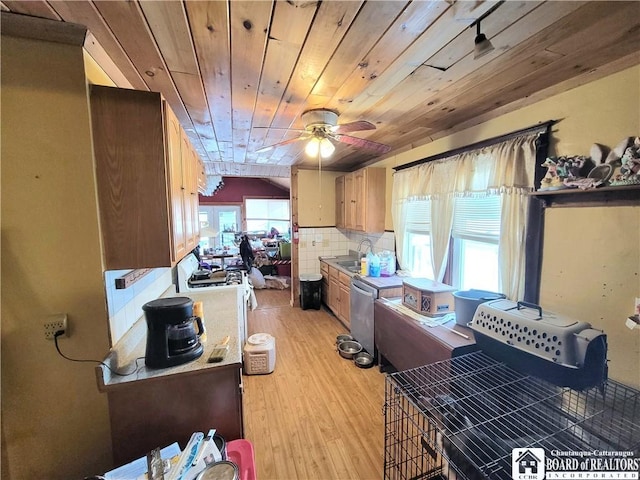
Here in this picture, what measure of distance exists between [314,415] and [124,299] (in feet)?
5.49

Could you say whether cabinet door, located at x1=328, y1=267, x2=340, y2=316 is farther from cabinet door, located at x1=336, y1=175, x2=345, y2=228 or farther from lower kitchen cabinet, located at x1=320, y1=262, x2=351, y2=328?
cabinet door, located at x1=336, y1=175, x2=345, y2=228

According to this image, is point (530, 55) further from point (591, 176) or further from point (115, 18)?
point (115, 18)

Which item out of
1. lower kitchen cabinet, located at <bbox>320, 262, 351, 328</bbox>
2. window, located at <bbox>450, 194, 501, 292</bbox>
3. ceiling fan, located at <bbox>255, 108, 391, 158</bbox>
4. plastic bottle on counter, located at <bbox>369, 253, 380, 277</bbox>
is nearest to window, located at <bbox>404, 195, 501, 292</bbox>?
window, located at <bbox>450, 194, 501, 292</bbox>

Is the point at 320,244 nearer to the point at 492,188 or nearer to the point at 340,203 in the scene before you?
the point at 340,203

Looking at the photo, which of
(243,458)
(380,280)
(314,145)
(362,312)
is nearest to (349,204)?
(380,280)

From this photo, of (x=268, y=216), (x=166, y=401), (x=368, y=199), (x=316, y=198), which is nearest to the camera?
(x=166, y=401)

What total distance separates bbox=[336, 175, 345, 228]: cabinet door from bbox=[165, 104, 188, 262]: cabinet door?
115 inches

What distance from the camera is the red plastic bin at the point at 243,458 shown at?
3.95ft

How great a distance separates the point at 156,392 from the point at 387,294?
7.17 ft

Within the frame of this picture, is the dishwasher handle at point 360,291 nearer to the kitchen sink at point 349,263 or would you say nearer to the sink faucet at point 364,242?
the kitchen sink at point 349,263

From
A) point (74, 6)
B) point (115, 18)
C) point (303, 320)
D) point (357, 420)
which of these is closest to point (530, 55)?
point (115, 18)

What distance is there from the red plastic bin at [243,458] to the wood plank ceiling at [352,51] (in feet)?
6.32

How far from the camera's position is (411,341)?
2174mm

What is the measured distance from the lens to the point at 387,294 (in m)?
2.88
